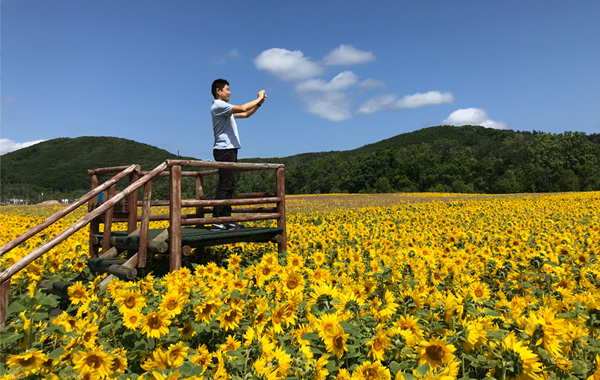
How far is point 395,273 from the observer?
3.30 m

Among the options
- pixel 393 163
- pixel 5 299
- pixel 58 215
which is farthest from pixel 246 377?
pixel 393 163

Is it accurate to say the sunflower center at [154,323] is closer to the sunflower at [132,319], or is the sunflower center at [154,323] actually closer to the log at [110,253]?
the sunflower at [132,319]

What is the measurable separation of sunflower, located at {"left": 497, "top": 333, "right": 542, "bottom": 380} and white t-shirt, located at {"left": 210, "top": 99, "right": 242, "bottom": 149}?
4720 mm

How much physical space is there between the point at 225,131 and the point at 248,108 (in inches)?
19.7

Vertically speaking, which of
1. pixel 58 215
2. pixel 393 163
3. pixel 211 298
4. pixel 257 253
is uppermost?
pixel 393 163

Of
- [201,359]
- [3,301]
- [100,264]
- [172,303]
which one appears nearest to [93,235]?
[100,264]

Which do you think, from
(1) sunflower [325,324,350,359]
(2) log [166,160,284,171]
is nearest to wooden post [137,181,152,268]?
(2) log [166,160,284,171]

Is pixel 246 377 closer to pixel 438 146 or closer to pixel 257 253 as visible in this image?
pixel 257 253

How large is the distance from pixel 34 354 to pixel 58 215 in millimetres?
2478

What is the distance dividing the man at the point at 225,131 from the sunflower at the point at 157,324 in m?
3.34

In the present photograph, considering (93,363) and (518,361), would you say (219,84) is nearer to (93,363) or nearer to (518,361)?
(93,363)

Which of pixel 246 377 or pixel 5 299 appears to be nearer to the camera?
pixel 246 377

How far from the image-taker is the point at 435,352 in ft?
6.21

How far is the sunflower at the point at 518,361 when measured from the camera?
5.78ft
